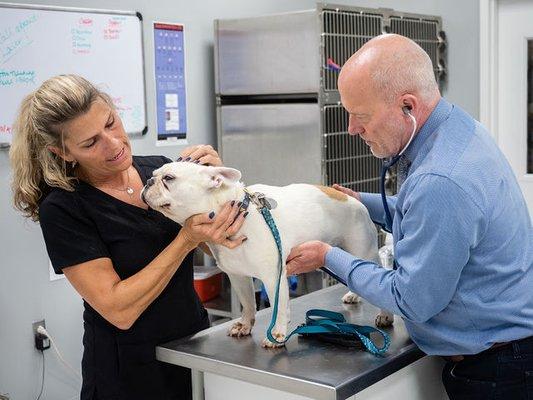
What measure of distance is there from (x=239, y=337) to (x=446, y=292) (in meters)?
0.62

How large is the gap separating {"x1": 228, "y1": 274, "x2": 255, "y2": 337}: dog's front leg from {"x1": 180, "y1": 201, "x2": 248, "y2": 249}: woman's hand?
0.20 metres

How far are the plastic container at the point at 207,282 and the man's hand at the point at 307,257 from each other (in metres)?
2.00

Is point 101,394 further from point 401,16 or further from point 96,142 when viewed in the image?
point 401,16

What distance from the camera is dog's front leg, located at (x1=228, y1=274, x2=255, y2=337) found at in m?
1.94

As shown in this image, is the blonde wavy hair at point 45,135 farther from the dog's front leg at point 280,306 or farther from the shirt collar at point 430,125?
the shirt collar at point 430,125

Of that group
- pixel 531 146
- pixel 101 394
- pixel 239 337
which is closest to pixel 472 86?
pixel 531 146

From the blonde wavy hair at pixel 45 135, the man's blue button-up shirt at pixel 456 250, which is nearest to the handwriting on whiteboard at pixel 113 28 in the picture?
the blonde wavy hair at pixel 45 135

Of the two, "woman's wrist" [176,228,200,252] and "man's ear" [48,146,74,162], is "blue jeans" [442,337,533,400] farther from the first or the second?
"man's ear" [48,146,74,162]

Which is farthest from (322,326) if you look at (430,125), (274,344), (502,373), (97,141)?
(97,141)

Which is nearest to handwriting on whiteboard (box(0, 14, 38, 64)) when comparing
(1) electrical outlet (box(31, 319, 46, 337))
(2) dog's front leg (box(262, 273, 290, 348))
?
(1) electrical outlet (box(31, 319, 46, 337))

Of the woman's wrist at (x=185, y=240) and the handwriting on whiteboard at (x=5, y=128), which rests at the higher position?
the handwriting on whiteboard at (x=5, y=128)

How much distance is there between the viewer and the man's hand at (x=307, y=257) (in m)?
1.78

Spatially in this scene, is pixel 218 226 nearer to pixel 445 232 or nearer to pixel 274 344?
pixel 274 344

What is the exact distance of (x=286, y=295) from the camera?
5.92 feet
